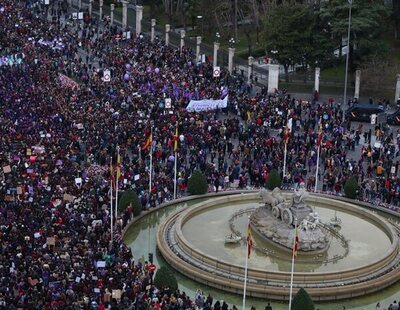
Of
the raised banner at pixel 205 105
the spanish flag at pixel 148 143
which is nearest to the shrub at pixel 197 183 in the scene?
the spanish flag at pixel 148 143

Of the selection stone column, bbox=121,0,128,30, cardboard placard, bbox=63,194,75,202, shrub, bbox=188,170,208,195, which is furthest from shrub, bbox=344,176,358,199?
stone column, bbox=121,0,128,30

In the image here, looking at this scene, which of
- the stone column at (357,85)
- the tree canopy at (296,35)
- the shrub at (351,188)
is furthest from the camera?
the tree canopy at (296,35)

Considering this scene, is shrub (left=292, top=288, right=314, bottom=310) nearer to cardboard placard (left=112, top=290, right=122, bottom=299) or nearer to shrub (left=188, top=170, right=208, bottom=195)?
cardboard placard (left=112, top=290, right=122, bottom=299)

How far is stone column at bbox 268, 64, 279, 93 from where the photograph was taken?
68.9 meters

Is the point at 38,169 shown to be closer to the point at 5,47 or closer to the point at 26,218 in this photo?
the point at 26,218

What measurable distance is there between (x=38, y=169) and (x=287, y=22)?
3071 centimetres

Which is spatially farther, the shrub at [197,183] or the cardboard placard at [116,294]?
the shrub at [197,183]

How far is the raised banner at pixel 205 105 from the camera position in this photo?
194 ft

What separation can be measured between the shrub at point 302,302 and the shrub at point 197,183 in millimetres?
15509

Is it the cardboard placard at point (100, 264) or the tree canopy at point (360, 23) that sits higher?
the tree canopy at point (360, 23)

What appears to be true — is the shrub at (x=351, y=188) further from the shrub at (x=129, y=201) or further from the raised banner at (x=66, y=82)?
the raised banner at (x=66, y=82)

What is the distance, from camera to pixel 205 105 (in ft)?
195

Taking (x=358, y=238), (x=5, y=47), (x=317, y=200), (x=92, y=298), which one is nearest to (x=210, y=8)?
(x=5, y=47)

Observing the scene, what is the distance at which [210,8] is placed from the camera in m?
83.6
